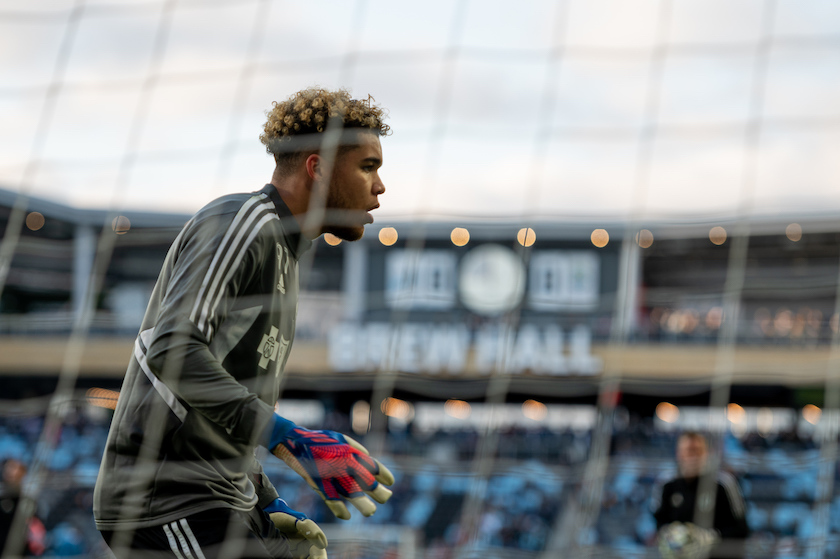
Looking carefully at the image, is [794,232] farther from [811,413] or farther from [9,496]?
[9,496]

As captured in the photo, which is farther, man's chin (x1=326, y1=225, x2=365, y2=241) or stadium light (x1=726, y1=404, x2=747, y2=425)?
stadium light (x1=726, y1=404, x2=747, y2=425)

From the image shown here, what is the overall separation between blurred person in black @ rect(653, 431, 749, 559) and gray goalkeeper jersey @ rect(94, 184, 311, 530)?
7.10 feet

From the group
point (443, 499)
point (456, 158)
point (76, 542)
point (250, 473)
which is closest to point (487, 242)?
point (443, 499)

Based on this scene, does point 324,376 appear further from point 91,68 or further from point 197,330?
point 197,330

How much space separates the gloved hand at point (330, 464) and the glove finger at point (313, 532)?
2.6 inches

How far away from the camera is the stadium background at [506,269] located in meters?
2.55

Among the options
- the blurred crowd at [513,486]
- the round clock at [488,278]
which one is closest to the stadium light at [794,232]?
the blurred crowd at [513,486]

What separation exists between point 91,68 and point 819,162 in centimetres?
245

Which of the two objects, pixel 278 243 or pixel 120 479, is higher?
pixel 278 243

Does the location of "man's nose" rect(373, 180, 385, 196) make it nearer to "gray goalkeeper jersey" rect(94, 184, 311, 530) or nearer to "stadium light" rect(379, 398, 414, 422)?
"gray goalkeeper jersey" rect(94, 184, 311, 530)

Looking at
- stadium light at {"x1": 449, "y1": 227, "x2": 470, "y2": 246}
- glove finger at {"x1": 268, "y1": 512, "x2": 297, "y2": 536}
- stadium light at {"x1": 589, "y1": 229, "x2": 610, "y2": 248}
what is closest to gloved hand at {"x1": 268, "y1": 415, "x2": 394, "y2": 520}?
glove finger at {"x1": 268, "y1": 512, "x2": 297, "y2": 536}

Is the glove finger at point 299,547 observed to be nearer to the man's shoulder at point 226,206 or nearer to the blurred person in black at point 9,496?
the man's shoulder at point 226,206

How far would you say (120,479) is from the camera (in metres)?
1.08

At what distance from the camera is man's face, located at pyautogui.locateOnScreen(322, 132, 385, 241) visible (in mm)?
1205
